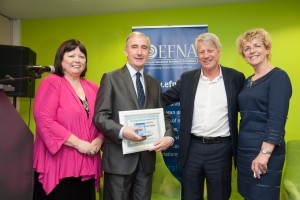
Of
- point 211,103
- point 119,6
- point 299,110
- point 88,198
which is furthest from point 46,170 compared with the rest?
point 299,110

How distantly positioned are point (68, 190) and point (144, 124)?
749 mm

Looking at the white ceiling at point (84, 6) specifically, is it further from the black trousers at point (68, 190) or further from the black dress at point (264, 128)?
the black trousers at point (68, 190)

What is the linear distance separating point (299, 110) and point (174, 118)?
1666 mm

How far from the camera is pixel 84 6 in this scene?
3.85 metres

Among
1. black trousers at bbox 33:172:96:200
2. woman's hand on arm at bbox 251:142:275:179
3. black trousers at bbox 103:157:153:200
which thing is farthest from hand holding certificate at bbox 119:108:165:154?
woman's hand on arm at bbox 251:142:275:179

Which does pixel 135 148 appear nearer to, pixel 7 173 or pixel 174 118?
pixel 7 173

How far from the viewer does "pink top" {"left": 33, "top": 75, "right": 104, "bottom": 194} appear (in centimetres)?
202

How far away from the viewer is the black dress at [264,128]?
5.97 ft

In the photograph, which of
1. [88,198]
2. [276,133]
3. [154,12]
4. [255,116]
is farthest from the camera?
[154,12]

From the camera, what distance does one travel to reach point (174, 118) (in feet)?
10.7

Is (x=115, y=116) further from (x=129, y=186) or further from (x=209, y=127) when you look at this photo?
(x=209, y=127)

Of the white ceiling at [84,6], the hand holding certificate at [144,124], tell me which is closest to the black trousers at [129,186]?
the hand holding certificate at [144,124]

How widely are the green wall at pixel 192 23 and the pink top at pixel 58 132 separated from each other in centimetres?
212

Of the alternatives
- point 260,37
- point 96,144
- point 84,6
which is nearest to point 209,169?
point 96,144
